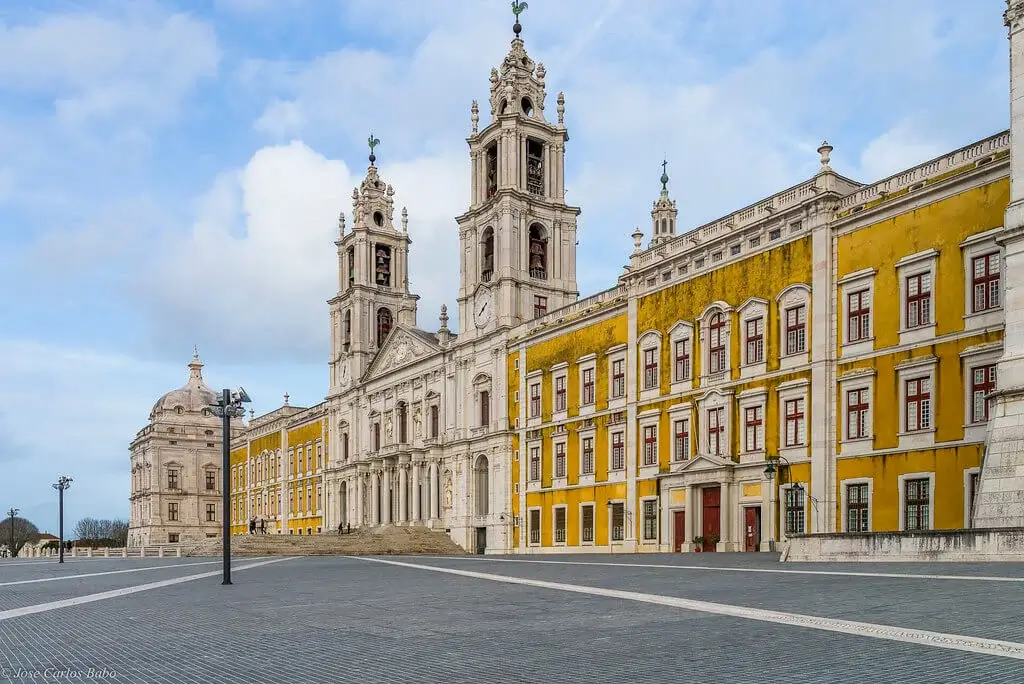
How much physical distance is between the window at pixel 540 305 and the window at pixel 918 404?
27419mm

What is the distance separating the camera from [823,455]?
115 feet

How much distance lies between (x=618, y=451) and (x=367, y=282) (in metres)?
34.7

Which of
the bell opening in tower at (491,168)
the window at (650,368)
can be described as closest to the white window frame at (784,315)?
the window at (650,368)

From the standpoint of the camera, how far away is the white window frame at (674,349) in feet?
137

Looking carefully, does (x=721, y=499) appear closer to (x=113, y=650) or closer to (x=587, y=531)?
(x=587, y=531)

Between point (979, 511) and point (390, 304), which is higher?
point (390, 304)

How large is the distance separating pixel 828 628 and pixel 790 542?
1661 cm

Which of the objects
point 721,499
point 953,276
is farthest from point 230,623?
point 721,499

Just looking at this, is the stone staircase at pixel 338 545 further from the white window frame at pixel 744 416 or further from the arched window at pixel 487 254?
the white window frame at pixel 744 416

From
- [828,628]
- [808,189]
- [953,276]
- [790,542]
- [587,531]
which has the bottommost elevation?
[587,531]

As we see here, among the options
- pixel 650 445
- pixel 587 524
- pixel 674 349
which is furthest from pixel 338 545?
pixel 674 349

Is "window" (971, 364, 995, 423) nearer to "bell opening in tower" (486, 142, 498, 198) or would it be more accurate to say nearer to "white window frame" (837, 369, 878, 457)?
"white window frame" (837, 369, 878, 457)

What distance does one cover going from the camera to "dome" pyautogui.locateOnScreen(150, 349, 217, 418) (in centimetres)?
11156

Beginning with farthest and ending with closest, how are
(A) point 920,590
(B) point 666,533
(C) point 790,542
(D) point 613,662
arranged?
1. (B) point 666,533
2. (C) point 790,542
3. (A) point 920,590
4. (D) point 613,662
